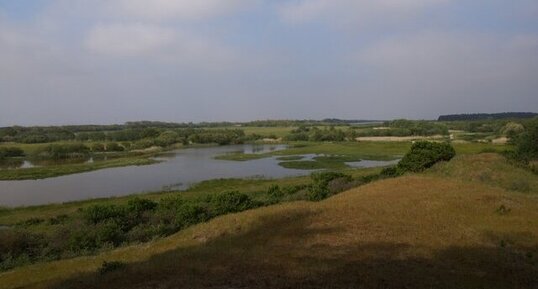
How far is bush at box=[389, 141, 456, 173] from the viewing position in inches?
1426

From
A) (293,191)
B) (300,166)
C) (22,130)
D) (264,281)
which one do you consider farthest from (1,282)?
(22,130)

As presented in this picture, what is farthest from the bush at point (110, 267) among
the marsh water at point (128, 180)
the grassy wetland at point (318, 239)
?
the marsh water at point (128, 180)

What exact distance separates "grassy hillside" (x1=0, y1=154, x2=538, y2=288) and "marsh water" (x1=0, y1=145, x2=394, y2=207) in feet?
105

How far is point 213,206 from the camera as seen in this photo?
91.0ft

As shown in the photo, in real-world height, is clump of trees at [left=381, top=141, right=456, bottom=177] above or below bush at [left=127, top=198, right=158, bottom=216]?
above

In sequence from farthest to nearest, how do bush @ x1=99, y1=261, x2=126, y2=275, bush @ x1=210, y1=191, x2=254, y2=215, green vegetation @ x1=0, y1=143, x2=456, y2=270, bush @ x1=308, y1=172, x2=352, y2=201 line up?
bush @ x1=308, y1=172, x2=352, y2=201
bush @ x1=210, y1=191, x2=254, y2=215
green vegetation @ x1=0, y1=143, x2=456, y2=270
bush @ x1=99, y1=261, x2=126, y2=275

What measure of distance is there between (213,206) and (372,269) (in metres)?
16.7

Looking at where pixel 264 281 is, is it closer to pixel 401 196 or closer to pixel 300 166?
pixel 401 196

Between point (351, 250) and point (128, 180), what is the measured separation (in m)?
49.1

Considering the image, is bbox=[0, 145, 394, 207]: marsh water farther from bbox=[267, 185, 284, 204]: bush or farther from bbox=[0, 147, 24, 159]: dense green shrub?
bbox=[0, 147, 24, 159]: dense green shrub

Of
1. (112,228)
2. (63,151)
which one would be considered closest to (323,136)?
(63,151)

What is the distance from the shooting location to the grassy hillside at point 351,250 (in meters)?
11.7

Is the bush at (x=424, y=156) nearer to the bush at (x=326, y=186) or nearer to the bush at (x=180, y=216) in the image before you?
the bush at (x=326, y=186)

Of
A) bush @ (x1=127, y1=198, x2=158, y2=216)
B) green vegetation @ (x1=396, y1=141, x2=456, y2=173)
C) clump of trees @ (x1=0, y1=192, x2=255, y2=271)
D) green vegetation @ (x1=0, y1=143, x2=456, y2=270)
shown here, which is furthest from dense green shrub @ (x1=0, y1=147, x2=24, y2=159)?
green vegetation @ (x1=396, y1=141, x2=456, y2=173)
